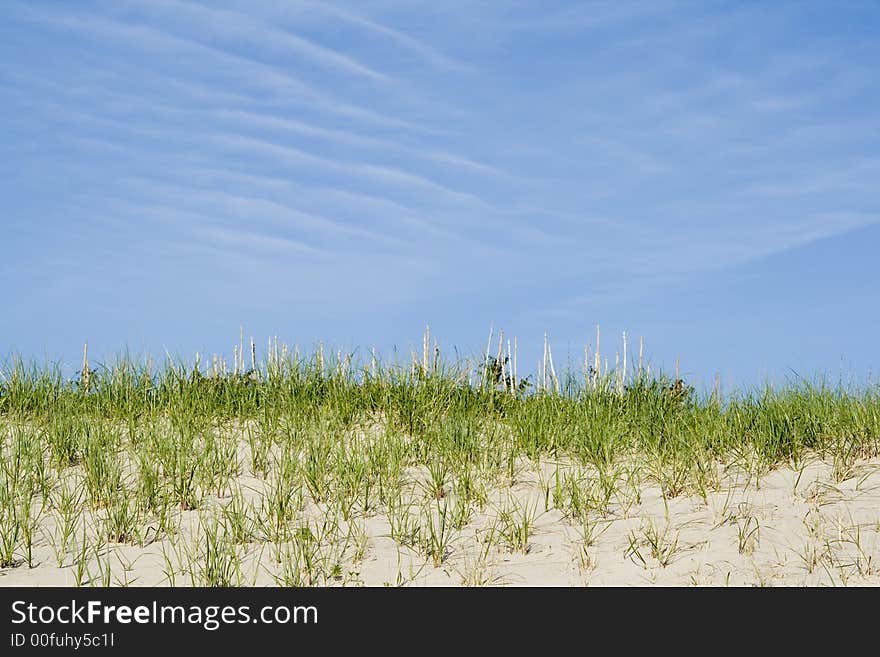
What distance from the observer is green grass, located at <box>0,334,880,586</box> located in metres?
4.93

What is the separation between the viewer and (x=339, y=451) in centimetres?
585

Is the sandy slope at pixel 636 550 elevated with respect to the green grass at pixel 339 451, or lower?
lower

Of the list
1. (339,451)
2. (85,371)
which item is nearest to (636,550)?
(339,451)

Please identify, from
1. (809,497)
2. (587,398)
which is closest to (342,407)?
(587,398)

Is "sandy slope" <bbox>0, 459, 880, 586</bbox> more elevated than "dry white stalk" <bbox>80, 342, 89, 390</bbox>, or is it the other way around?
"dry white stalk" <bbox>80, 342, 89, 390</bbox>

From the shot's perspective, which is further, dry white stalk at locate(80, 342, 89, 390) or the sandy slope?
dry white stalk at locate(80, 342, 89, 390)

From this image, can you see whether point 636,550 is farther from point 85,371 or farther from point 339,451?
point 85,371

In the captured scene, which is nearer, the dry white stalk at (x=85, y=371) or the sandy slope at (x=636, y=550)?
the sandy slope at (x=636, y=550)

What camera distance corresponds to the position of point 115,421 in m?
6.98

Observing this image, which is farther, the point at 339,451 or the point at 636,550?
the point at 339,451

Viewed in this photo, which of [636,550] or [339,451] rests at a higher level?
[339,451]

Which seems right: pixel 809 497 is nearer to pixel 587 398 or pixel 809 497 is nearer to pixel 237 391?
pixel 587 398

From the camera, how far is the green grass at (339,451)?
4930 millimetres

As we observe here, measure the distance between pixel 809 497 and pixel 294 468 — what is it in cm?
343
